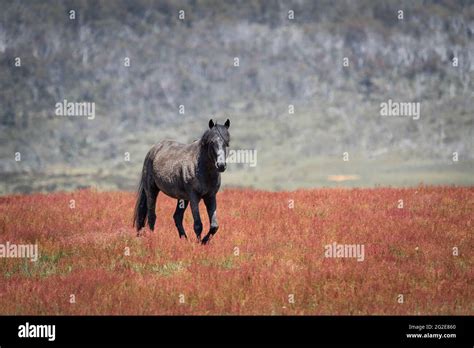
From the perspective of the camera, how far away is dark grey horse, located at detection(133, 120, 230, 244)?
13.2m

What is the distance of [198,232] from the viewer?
1433 centimetres

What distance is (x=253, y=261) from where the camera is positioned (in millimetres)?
12398

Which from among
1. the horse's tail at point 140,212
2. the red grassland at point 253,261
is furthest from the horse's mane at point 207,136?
the horse's tail at point 140,212

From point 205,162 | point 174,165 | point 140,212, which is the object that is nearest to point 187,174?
point 205,162

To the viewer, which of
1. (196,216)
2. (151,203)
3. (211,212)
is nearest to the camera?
(196,216)

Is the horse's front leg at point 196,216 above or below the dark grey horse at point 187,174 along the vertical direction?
below

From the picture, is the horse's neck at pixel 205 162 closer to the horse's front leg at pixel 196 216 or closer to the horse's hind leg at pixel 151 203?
the horse's front leg at pixel 196 216

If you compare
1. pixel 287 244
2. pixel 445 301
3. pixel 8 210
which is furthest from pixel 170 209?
pixel 445 301

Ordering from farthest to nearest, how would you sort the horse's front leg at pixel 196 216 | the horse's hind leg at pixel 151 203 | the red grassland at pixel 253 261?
1. the horse's hind leg at pixel 151 203
2. the horse's front leg at pixel 196 216
3. the red grassland at pixel 253 261

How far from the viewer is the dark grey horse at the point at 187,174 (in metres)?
13.2

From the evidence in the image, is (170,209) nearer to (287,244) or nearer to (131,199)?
(131,199)

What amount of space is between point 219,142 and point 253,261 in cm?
266

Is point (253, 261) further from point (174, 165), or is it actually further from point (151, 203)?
point (151, 203)

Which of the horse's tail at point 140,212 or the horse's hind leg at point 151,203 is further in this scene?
the horse's tail at point 140,212
